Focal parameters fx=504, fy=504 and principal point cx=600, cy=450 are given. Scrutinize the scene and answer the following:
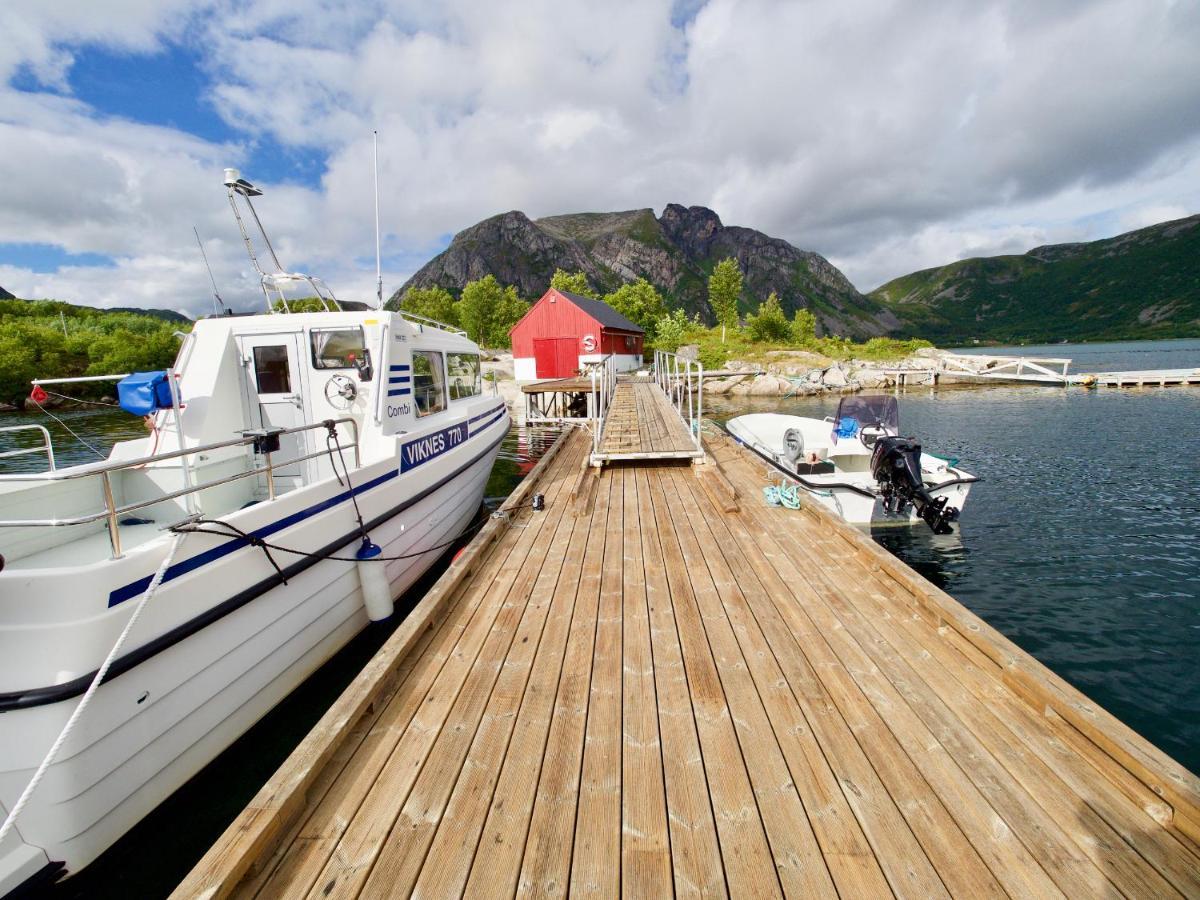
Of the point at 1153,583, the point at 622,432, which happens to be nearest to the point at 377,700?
the point at 622,432

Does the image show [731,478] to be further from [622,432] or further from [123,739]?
[123,739]

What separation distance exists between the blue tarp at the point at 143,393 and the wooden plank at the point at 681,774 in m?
5.36

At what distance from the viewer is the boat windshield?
11.3 meters

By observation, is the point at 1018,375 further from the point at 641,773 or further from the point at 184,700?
the point at 184,700

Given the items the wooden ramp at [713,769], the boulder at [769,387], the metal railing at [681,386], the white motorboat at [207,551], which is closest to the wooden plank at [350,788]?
the wooden ramp at [713,769]

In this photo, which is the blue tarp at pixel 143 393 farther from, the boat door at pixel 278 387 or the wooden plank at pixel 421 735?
the wooden plank at pixel 421 735

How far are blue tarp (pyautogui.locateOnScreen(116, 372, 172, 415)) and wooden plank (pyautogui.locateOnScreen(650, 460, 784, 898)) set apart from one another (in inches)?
220

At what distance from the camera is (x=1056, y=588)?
818 cm

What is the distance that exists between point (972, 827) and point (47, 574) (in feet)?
17.3

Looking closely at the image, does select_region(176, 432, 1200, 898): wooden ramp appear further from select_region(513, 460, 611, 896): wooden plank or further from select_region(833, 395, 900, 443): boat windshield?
select_region(833, 395, 900, 443): boat windshield

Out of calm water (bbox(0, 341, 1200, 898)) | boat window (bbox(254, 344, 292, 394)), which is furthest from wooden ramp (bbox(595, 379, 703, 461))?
boat window (bbox(254, 344, 292, 394))

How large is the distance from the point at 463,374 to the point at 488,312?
51.7 meters

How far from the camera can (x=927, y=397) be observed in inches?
1411

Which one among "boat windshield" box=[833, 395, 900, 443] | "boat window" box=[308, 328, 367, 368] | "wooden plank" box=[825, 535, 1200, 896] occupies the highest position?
"boat window" box=[308, 328, 367, 368]
